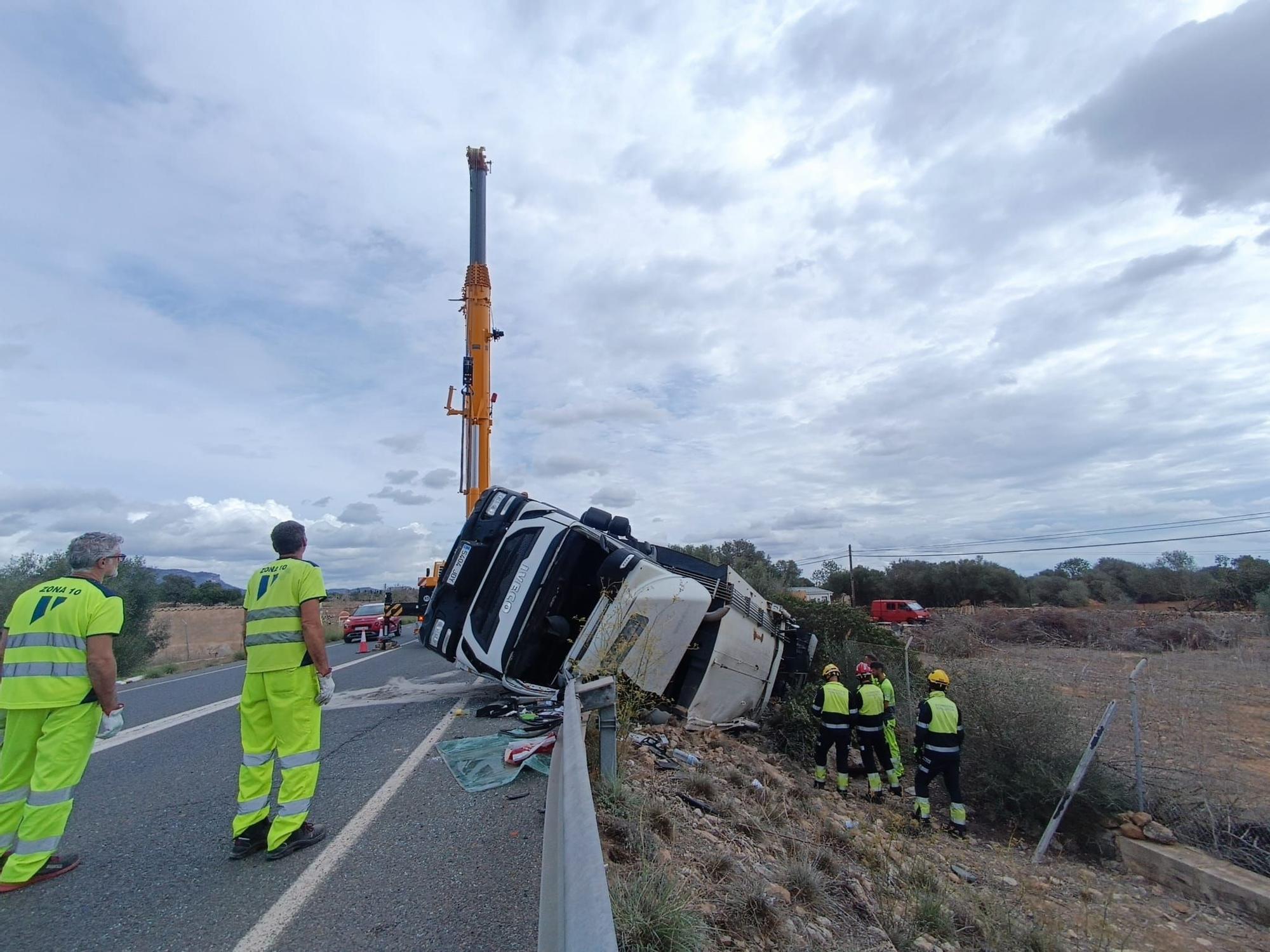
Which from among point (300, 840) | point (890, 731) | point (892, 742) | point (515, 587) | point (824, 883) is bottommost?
point (892, 742)

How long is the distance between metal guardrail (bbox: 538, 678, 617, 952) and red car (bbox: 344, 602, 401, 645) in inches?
645

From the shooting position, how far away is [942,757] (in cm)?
695

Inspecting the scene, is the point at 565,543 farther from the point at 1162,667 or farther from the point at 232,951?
the point at 1162,667

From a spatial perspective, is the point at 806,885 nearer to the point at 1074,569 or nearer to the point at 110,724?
the point at 110,724

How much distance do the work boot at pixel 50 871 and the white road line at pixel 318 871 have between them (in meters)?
1.20

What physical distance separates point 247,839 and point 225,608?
5119 centimetres

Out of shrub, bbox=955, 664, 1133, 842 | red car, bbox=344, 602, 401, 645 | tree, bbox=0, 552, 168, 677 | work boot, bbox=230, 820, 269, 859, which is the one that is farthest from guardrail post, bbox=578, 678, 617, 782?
tree, bbox=0, 552, 168, 677

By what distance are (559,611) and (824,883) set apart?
11.7ft

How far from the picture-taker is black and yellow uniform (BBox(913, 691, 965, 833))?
6.90m

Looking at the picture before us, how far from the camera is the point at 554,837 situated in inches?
95.8

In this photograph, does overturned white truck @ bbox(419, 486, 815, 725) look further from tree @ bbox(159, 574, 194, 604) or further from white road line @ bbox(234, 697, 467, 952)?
tree @ bbox(159, 574, 194, 604)

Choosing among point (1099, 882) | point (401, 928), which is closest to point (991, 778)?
point (1099, 882)

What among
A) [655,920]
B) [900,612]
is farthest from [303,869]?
[900,612]

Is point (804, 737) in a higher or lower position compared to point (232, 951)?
lower
